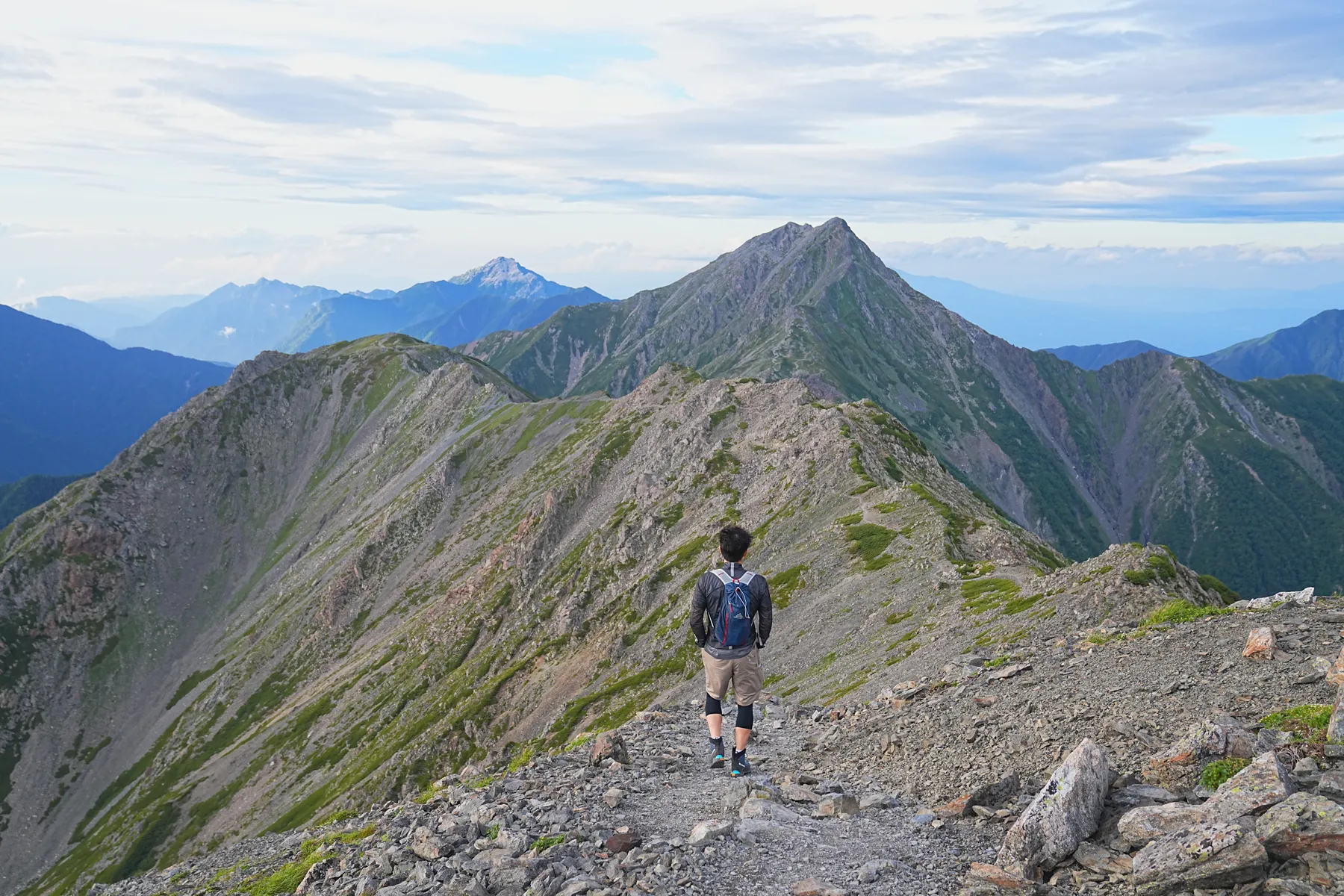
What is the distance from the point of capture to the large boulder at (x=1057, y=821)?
43.9ft

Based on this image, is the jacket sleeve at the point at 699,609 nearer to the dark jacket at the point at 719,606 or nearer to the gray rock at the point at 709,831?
the dark jacket at the point at 719,606

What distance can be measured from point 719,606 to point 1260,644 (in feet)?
44.6

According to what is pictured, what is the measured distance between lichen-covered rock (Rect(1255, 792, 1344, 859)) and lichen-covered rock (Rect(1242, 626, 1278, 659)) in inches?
369

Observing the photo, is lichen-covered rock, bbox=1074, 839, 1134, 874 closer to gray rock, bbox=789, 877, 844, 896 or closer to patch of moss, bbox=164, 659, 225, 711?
gray rock, bbox=789, 877, 844, 896

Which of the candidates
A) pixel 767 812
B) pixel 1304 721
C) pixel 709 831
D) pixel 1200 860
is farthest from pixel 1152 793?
pixel 709 831

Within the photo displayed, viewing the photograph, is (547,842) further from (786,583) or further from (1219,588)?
(786,583)

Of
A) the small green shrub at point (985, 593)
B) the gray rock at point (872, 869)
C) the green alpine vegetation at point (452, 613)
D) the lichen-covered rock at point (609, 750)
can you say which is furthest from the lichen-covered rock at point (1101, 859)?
the small green shrub at point (985, 593)

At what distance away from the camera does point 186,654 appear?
183375 mm

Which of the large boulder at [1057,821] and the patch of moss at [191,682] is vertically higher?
the large boulder at [1057,821]

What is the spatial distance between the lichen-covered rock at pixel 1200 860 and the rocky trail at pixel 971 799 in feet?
0.10

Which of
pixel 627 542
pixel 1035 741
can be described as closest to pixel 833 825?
pixel 1035 741

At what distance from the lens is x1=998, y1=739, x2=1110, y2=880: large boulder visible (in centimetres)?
1338

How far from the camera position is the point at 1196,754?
15.1 meters

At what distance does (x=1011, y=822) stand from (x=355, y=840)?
1786cm
